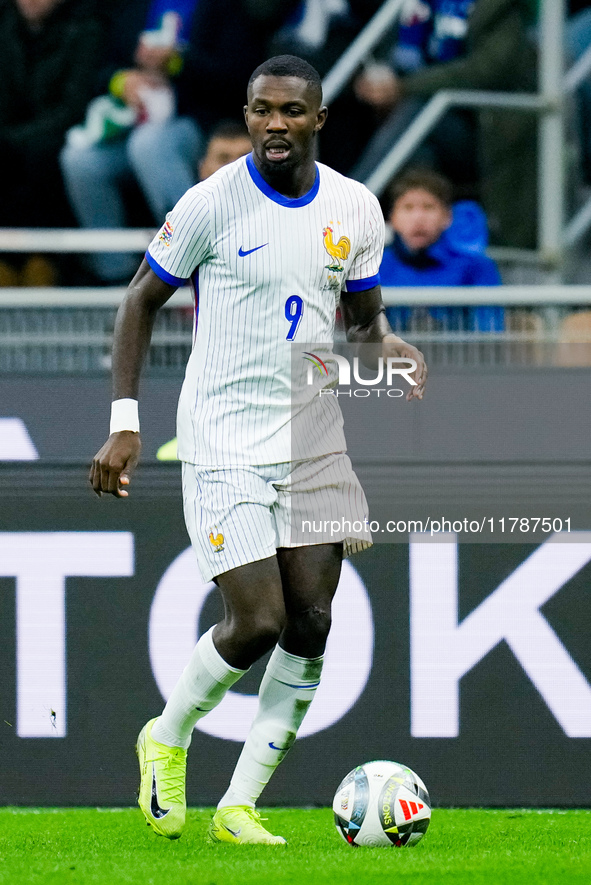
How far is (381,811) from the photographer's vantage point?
3732 millimetres

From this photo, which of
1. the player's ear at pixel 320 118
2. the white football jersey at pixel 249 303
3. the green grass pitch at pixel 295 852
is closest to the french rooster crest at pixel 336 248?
the white football jersey at pixel 249 303

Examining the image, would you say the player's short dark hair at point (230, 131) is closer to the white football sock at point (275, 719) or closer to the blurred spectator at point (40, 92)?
the blurred spectator at point (40, 92)

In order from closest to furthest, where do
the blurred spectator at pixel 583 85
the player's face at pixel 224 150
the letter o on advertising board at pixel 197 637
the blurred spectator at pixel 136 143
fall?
the letter o on advertising board at pixel 197 637, the player's face at pixel 224 150, the blurred spectator at pixel 136 143, the blurred spectator at pixel 583 85

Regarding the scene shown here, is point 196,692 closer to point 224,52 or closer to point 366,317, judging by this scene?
point 366,317

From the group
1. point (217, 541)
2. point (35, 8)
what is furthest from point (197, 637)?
point (35, 8)

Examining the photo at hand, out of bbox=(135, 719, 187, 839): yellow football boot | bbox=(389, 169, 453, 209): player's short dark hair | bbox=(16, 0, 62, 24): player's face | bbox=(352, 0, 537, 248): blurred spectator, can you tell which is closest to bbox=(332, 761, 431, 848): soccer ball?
bbox=(135, 719, 187, 839): yellow football boot

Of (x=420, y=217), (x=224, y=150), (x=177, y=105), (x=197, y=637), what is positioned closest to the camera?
(x=197, y=637)

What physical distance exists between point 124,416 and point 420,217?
106 inches

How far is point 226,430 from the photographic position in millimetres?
3652

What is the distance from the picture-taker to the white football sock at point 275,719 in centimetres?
377

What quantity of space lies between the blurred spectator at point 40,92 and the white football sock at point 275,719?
392 cm

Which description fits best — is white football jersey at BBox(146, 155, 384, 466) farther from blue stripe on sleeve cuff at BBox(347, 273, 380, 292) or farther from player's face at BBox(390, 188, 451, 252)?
player's face at BBox(390, 188, 451, 252)

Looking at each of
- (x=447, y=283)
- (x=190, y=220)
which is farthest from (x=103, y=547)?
(x=447, y=283)

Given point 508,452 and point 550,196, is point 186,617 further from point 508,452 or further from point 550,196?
point 550,196
